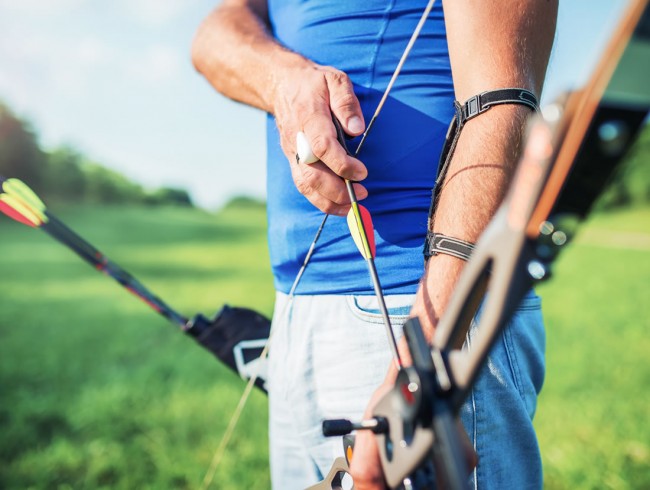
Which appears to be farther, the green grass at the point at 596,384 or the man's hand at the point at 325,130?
the green grass at the point at 596,384

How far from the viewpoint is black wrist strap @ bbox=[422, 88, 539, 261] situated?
3.07 feet

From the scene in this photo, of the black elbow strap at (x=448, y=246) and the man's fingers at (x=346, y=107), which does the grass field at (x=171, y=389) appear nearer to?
the black elbow strap at (x=448, y=246)

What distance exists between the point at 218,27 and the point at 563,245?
127 cm

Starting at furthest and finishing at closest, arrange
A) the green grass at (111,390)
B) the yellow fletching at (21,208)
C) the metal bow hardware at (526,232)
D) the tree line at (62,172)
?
1. the tree line at (62,172)
2. the green grass at (111,390)
3. the yellow fletching at (21,208)
4. the metal bow hardware at (526,232)

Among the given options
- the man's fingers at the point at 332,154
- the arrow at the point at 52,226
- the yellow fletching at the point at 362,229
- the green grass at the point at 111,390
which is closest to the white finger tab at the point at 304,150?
the man's fingers at the point at 332,154

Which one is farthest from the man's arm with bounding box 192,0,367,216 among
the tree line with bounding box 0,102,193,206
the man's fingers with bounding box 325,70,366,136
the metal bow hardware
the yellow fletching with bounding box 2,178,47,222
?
the tree line with bounding box 0,102,193,206

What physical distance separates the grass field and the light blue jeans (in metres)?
0.49

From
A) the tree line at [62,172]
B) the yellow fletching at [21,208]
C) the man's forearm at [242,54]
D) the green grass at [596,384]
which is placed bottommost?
the green grass at [596,384]

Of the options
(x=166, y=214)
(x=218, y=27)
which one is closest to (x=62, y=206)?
(x=166, y=214)

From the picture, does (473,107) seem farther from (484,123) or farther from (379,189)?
(379,189)

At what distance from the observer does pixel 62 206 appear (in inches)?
891

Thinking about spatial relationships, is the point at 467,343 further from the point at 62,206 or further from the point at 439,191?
the point at 62,206

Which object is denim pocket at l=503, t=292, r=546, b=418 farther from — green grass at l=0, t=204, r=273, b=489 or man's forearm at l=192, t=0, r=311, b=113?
green grass at l=0, t=204, r=273, b=489

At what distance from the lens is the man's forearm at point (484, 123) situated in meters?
0.93
